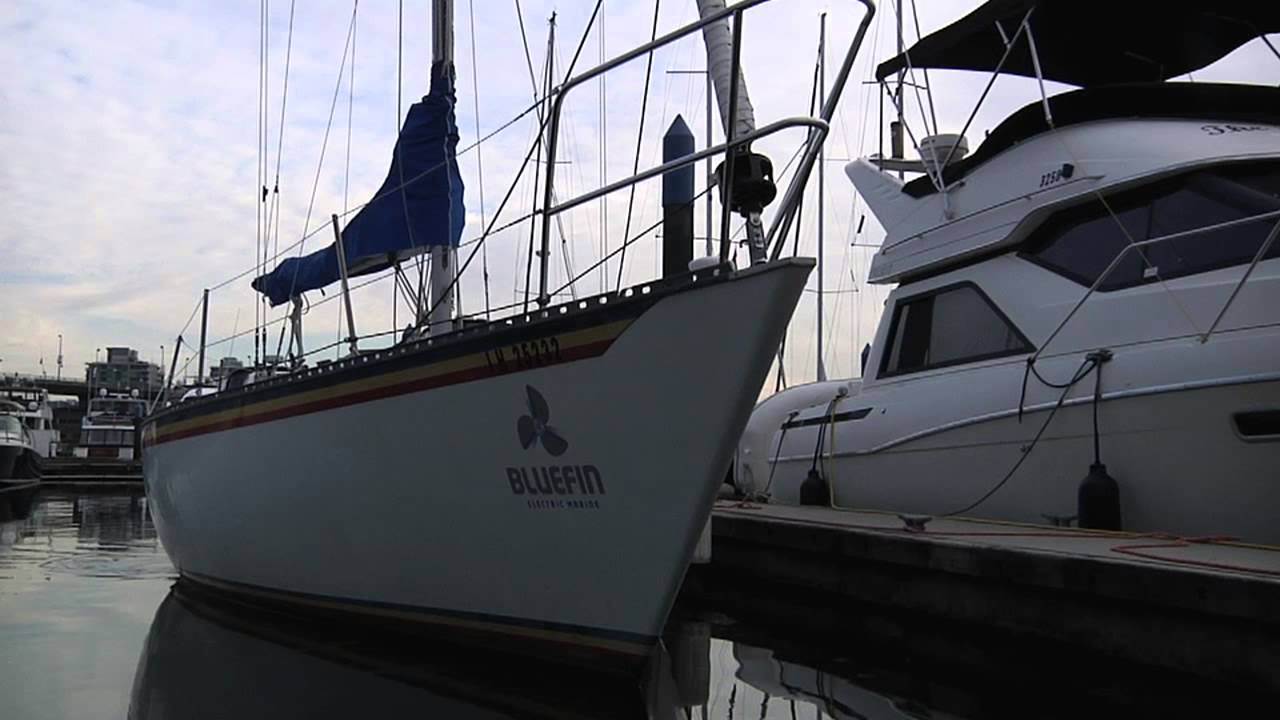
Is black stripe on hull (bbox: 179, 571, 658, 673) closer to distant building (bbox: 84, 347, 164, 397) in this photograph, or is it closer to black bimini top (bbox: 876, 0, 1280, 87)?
black bimini top (bbox: 876, 0, 1280, 87)

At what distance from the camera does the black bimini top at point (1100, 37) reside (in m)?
9.32

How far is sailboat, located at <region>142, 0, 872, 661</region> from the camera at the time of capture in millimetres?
5152

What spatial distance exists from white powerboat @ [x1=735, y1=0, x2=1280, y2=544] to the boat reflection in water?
3255 mm

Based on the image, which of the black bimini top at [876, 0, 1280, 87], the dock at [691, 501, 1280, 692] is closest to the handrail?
the dock at [691, 501, 1280, 692]

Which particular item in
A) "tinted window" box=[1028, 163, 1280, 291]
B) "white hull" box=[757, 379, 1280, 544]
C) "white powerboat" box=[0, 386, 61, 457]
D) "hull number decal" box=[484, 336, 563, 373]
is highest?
"white powerboat" box=[0, 386, 61, 457]

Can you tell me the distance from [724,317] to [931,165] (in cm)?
564

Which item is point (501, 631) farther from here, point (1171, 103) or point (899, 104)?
point (899, 104)

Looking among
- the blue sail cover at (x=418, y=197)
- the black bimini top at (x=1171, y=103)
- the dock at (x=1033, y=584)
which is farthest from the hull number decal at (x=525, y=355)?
the black bimini top at (x=1171, y=103)

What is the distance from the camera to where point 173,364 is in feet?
35.3

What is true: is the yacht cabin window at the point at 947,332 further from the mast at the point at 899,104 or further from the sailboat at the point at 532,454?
the sailboat at the point at 532,454

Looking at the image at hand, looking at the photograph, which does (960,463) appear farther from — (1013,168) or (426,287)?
(426,287)

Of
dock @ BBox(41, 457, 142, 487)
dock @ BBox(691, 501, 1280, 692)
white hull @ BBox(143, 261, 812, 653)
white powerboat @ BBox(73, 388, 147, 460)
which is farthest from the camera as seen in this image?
white powerboat @ BBox(73, 388, 147, 460)

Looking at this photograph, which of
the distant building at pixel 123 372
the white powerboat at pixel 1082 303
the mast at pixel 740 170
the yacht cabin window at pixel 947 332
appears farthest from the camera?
the distant building at pixel 123 372

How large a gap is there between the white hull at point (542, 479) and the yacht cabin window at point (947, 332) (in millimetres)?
4092
